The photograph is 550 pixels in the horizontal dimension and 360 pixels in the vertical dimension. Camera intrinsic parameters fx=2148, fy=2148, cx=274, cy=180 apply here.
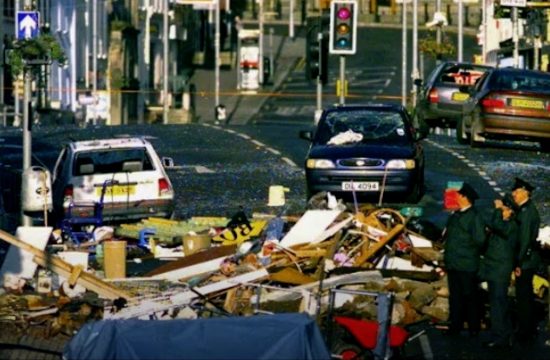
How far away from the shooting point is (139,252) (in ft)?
88.4

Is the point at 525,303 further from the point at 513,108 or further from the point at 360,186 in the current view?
the point at 513,108

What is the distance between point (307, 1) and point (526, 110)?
298 feet

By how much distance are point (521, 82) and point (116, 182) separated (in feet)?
43.5

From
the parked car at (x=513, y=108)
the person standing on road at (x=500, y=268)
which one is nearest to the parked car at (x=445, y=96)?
the parked car at (x=513, y=108)

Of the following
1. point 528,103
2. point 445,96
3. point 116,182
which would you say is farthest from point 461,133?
point 116,182

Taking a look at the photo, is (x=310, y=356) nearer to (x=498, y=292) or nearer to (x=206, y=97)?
(x=498, y=292)

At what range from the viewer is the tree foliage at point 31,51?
32312 mm

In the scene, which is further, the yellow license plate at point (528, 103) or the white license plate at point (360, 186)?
the yellow license plate at point (528, 103)

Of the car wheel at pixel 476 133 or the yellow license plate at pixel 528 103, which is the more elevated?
the yellow license plate at pixel 528 103

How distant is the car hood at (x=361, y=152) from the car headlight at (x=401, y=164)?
0.09m

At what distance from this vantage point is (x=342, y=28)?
1772 inches

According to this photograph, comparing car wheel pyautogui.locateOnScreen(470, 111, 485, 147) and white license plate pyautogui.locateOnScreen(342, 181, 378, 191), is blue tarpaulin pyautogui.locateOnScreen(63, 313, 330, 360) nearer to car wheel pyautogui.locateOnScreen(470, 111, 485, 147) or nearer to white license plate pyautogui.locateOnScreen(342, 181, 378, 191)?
white license plate pyautogui.locateOnScreen(342, 181, 378, 191)

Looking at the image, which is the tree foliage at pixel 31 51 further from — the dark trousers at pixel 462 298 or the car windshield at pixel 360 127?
the dark trousers at pixel 462 298

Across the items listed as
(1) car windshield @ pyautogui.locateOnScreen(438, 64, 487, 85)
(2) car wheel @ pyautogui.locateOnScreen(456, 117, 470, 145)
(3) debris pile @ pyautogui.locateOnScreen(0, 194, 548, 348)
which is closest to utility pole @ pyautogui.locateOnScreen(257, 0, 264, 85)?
(1) car windshield @ pyautogui.locateOnScreen(438, 64, 487, 85)
